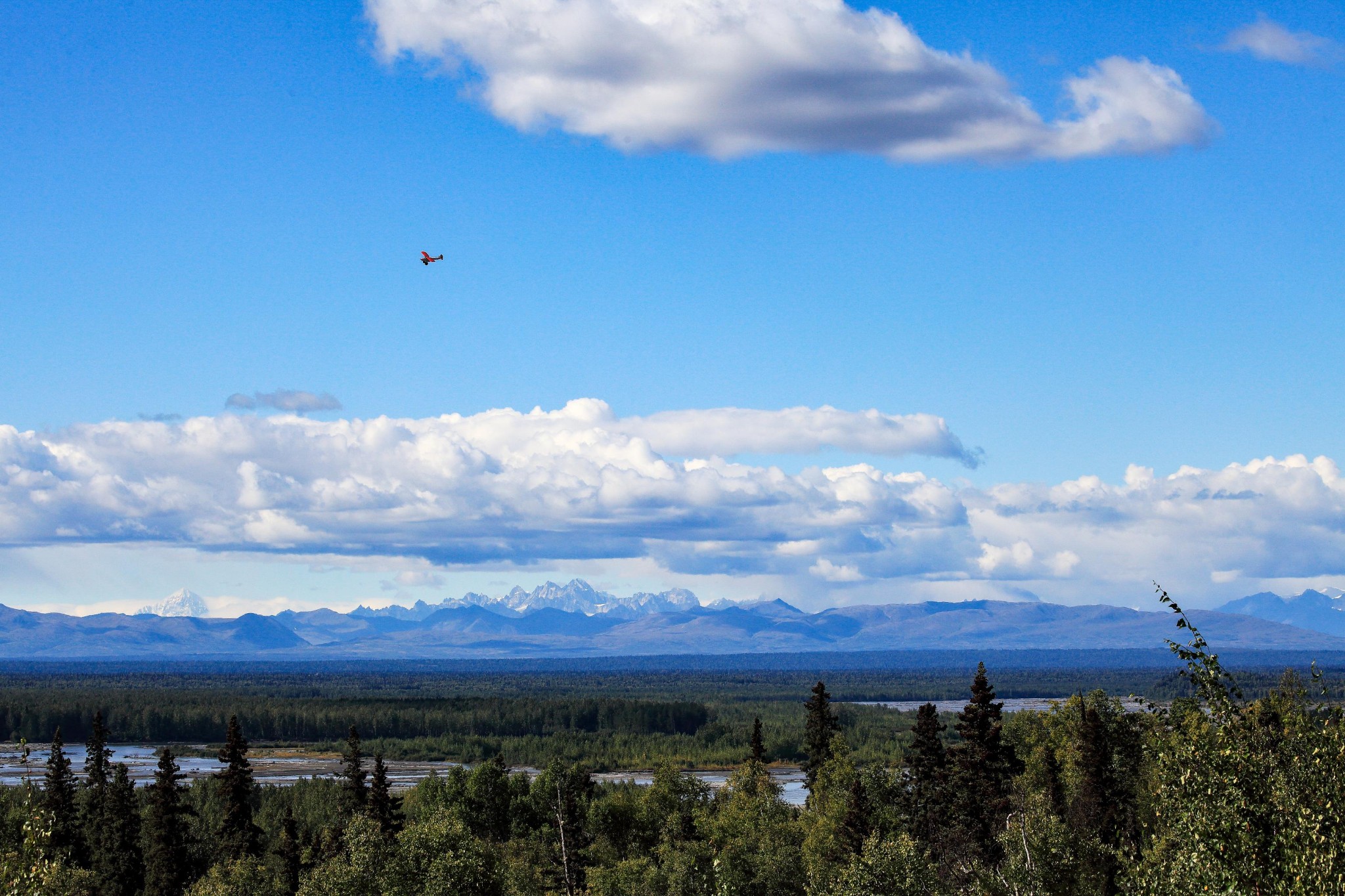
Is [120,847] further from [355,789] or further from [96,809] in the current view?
[355,789]

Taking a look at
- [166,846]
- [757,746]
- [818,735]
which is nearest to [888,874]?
[818,735]

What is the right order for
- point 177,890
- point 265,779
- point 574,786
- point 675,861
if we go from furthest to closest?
point 265,779, point 574,786, point 177,890, point 675,861

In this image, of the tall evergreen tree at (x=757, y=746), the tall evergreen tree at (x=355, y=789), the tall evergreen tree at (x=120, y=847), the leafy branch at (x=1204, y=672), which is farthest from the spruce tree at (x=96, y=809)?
the leafy branch at (x=1204, y=672)

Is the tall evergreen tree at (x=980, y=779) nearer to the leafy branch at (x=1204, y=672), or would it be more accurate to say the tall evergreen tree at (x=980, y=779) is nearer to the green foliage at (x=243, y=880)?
Answer: the green foliage at (x=243, y=880)

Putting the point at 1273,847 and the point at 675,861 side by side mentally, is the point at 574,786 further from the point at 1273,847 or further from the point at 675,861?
the point at 1273,847

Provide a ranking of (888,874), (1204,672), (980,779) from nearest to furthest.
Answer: (1204,672), (888,874), (980,779)

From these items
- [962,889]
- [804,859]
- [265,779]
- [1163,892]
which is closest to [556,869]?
[804,859]

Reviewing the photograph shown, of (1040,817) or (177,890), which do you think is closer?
(1040,817)
